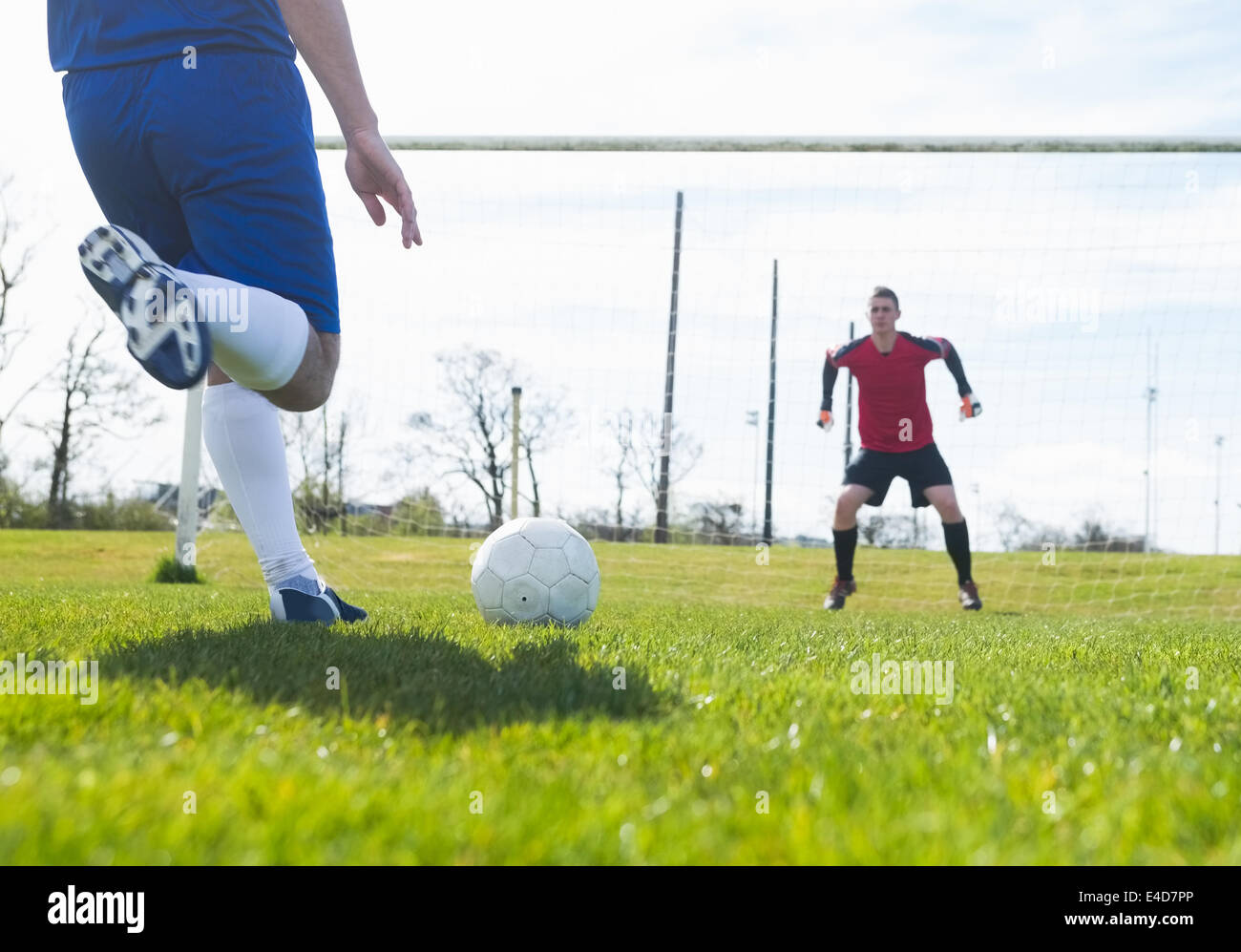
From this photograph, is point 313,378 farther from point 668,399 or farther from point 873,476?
point 668,399

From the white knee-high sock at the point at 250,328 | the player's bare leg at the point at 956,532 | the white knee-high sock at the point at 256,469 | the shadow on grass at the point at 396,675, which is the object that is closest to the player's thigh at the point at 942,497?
the player's bare leg at the point at 956,532

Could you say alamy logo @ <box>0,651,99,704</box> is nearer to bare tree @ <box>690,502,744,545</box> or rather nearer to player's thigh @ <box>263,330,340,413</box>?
player's thigh @ <box>263,330,340,413</box>

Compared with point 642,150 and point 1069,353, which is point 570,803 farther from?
point 1069,353

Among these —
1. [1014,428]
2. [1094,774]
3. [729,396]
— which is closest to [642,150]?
[729,396]

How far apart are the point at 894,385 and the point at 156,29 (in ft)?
20.0

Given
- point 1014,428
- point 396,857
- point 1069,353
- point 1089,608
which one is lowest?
point 1089,608

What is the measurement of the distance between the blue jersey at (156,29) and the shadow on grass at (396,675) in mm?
1659

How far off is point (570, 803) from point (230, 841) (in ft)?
1.36

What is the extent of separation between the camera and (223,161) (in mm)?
2662

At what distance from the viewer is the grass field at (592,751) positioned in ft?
3.69

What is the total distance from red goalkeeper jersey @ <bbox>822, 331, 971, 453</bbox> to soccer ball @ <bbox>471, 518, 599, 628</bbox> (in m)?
4.42

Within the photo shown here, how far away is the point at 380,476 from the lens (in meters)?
11.9

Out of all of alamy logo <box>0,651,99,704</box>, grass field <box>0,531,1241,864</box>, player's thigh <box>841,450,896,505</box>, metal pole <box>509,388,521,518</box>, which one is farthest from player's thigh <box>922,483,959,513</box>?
alamy logo <box>0,651,99,704</box>
